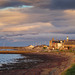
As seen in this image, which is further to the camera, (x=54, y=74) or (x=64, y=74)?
(x=54, y=74)

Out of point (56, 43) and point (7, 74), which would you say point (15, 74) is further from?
point (56, 43)

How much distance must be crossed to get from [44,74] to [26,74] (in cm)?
336

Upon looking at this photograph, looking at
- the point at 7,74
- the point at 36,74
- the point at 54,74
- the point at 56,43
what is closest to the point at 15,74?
the point at 7,74

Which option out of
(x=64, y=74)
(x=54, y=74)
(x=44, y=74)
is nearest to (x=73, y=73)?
(x=64, y=74)

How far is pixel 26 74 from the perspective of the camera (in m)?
31.3

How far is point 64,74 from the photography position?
26.8 meters

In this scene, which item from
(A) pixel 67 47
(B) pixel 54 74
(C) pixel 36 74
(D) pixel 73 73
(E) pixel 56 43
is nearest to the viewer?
(D) pixel 73 73

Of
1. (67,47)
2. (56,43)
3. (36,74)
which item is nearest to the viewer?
(36,74)

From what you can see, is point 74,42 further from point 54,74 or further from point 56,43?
point 54,74

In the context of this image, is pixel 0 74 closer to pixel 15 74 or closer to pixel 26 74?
pixel 15 74

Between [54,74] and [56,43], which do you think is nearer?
[54,74]

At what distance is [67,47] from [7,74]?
116 metres

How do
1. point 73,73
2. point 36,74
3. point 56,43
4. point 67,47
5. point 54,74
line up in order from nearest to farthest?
point 73,73 < point 54,74 < point 36,74 < point 67,47 < point 56,43

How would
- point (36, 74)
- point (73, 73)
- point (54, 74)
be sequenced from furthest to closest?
point (36, 74) < point (54, 74) < point (73, 73)
